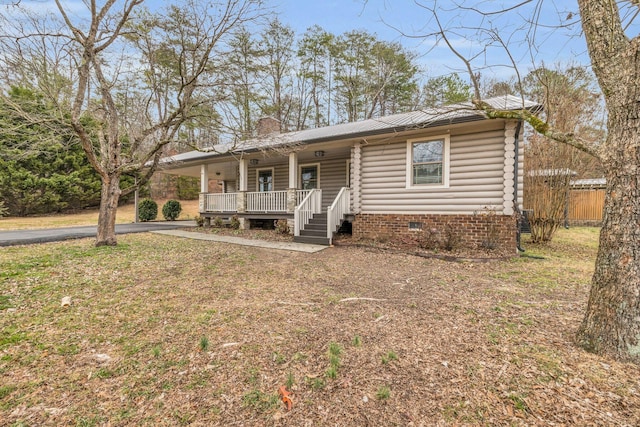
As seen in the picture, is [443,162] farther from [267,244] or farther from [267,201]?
[267,201]

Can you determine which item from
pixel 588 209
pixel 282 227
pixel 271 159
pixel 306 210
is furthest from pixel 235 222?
pixel 588 209

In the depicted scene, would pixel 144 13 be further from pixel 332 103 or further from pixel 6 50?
pixel 332 103

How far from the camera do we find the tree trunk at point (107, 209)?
6.91m

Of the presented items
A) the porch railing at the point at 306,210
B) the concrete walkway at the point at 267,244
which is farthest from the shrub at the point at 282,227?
the concrete walkway at the point at 267,244

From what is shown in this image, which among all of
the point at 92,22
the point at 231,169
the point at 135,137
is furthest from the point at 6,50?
the point at 231,169

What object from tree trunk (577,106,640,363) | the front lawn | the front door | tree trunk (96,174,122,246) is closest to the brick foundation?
the front lawn

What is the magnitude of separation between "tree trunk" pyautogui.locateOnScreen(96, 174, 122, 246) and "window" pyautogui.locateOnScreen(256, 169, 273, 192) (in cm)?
751

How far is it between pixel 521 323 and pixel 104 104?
9.64m

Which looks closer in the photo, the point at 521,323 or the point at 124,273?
the point at 521,323

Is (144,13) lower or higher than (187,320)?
higher

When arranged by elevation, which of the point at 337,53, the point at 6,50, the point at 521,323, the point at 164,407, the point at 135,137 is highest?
the point at 337,53

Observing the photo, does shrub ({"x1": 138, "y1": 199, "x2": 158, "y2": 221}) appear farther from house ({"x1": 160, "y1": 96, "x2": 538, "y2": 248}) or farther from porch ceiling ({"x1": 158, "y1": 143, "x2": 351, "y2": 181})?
house ({"x1": 160, "y1": 96, "x2": 538, "y2": 248})

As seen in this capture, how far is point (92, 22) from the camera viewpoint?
6160mm

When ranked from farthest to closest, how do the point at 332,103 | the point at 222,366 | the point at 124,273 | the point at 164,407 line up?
the point at 332,103 < the point at 124,273 < the point at 222,366 < the point at 164,407
